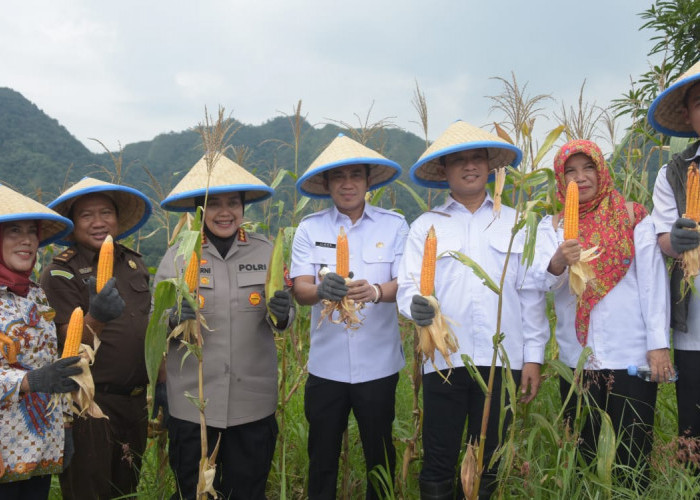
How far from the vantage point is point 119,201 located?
11.2 feet

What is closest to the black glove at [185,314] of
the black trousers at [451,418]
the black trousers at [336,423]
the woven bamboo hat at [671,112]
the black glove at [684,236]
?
the black trousers at [336,423]

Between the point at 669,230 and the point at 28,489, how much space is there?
11.1 feet

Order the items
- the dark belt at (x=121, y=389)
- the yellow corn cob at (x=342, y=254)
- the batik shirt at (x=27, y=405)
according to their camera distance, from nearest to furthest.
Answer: the batik shirt at (x=27, y=405), the yellow corn cob at (x=342, y=254), the dark belt at (x=121, y=389)

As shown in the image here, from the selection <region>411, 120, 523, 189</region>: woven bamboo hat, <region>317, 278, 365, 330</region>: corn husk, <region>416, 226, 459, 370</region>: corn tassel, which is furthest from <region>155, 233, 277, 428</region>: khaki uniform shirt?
<region>411, 120, 523, 189</region>: woven bamboo hat

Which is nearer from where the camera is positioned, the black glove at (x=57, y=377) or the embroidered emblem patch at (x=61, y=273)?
the black glove at (x=57, y=377)

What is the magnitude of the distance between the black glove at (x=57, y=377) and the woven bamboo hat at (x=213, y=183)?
1.06m

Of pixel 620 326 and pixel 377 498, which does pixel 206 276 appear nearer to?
pixel 377 498

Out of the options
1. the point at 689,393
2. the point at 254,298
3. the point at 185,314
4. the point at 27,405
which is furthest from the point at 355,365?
the point at 689,393

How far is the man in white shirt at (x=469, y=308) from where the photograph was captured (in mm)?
2742

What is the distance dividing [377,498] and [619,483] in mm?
1341

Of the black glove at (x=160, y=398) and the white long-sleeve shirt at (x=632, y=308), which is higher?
the white long-sleeve shirt at (x=632, y=308)

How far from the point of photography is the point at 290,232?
4516 millimetres

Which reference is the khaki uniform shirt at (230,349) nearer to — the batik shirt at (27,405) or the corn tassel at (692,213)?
the batik shirt at (27,405)

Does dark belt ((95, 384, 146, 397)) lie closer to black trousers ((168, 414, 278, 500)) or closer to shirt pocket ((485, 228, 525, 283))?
black trousers ((168, 414, 278, 500))
